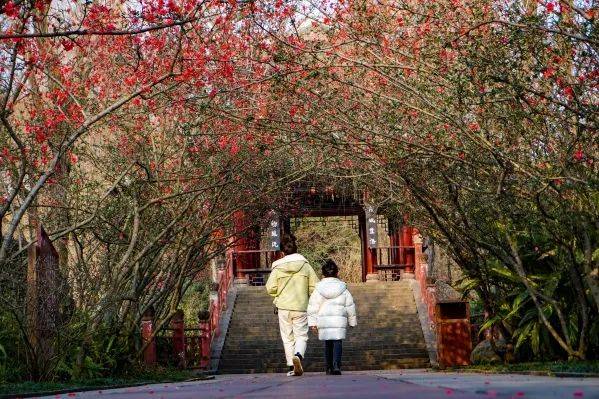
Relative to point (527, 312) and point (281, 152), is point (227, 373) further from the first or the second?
point (527, 312)

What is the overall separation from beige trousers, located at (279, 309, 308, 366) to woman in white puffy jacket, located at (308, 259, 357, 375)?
0.48ft

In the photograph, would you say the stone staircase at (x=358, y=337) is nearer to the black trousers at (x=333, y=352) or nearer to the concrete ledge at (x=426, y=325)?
the concrete ledge at (x=426, y=325)

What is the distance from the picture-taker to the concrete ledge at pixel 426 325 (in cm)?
2347

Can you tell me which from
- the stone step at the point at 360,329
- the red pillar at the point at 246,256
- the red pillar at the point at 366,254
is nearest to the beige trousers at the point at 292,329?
the red pillar at the point at 246,256

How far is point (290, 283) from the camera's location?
13922 mm

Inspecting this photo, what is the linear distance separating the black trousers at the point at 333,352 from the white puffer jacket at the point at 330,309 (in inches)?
4.7

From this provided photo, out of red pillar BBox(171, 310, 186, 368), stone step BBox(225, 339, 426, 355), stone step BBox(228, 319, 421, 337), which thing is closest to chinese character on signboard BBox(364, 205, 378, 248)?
stone step BBox(228, 319, 421, 337)

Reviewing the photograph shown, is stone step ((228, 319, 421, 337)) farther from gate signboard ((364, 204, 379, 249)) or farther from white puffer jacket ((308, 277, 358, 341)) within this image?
white puffer jacket ((308, 277, 358, 341))

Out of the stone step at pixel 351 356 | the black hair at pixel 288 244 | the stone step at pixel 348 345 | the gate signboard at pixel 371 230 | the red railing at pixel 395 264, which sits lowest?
the stone step at pixel 351 356

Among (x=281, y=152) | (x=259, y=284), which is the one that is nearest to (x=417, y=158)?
(x=281, y=152)

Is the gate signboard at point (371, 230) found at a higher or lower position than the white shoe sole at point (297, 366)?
higher

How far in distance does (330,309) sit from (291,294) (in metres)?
0.59

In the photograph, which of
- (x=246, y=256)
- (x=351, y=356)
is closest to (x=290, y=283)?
(x=351, y=356)

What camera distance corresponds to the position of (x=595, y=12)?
36.6 feet
